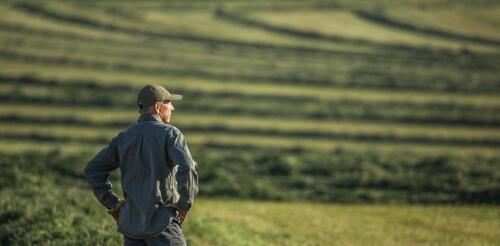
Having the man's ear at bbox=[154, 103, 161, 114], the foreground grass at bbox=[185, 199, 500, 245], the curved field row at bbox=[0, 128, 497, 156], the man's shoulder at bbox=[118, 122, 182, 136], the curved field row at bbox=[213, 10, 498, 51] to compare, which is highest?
the man's ear at bbox=[154, 103, 161, 114]

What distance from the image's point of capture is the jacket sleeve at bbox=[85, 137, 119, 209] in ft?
23.9

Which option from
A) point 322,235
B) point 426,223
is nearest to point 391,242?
point 322,235

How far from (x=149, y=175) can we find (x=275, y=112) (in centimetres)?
4253

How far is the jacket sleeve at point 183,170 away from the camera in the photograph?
6.86 metres

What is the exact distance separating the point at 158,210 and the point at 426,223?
9.79 metres

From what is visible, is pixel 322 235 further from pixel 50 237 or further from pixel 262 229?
pixel 50 237

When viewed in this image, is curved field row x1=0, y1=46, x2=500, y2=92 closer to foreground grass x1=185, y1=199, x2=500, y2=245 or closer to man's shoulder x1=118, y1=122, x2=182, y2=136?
foreground grass x1=185, y1=199, x2=500, y2=245

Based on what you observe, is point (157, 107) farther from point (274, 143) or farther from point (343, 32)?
point (343, 32)

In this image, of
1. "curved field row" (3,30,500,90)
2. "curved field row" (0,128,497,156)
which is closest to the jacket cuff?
"curved field row" (0,128,497,156)

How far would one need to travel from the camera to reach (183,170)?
686 centimetres

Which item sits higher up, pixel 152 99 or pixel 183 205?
pixel 152 99

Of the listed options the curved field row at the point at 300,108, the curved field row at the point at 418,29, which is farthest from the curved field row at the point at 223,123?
the curved field row at the point at 418,29

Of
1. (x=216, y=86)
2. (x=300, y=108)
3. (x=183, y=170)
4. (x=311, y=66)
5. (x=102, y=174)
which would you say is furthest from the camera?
(x=311, y=66)

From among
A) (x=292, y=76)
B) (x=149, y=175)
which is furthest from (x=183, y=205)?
(x=292, y=76)
